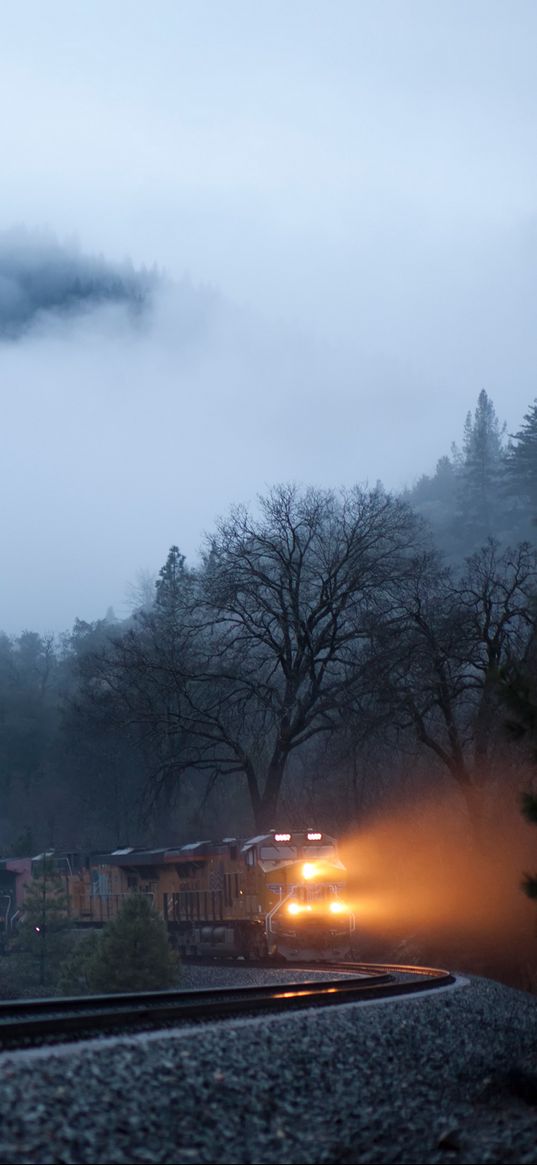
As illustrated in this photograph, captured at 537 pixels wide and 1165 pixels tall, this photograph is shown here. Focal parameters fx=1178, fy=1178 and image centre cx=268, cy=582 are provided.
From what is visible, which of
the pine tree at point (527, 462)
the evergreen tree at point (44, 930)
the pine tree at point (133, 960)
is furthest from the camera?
the pine tree at point (527, 462)

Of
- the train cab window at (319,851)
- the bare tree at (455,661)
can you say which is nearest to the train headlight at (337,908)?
the train cab window at (319,851)

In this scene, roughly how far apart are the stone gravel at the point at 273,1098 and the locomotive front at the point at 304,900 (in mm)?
17019

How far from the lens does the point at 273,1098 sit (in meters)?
9.98

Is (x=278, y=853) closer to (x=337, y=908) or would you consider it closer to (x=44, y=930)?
(x=337, y=908)

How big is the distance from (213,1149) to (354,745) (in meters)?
28.4

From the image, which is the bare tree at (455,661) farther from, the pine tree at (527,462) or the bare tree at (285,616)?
the pine tree at (527,462)

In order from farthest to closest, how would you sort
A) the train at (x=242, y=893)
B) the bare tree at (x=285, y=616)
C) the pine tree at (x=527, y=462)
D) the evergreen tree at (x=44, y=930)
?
the pine tree at (x=527, y=462) → the bare tree at (x=285, y=616) → the evergreen tree at (x=44, y=930) → the train at (x=242, y=893)

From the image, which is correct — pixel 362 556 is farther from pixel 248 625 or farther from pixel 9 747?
pixel 9 747

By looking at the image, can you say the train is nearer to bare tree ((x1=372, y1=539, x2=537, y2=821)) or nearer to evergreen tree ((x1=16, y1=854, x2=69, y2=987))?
evergreen tree ((x1=16, y1=854, x2=69, y2=987))

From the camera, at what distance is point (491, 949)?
3206 centimetres

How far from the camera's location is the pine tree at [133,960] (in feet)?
84.1

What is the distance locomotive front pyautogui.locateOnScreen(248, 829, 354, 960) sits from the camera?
103 ft

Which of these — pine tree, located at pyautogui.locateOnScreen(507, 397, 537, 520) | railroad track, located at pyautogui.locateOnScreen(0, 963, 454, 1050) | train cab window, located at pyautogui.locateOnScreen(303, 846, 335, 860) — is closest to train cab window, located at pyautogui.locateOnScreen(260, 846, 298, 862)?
train cab window, located at pyautogui.locateOnScreen(303, 846, 335, 860)

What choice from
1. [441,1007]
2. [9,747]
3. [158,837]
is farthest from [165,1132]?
[9,747]
